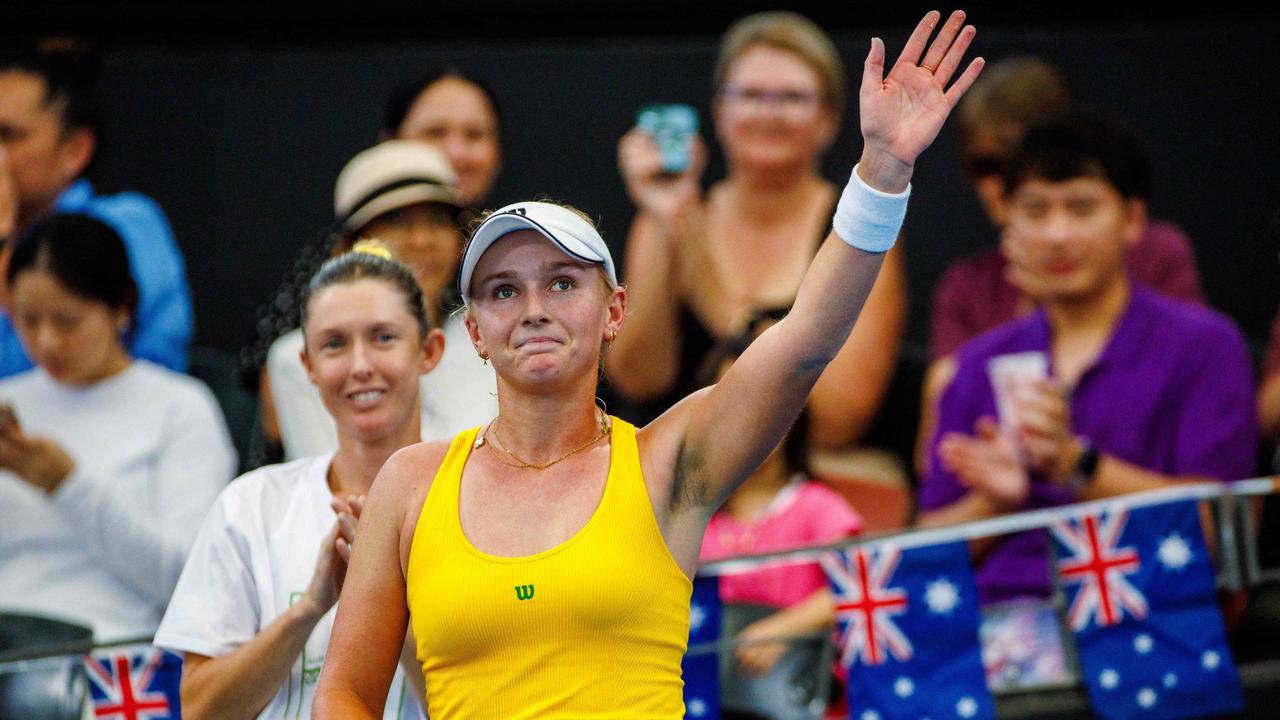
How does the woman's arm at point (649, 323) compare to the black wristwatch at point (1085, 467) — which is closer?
the black wristwatch at point (1085, 467)

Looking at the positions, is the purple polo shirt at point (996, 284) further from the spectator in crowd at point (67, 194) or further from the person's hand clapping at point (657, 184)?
the spectator in crowd at point (67, 194)

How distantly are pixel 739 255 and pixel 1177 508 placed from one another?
1661 mm

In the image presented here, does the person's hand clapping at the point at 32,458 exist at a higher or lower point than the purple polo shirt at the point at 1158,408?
higher

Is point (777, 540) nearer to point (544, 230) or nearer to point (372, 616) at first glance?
point (372, 616)

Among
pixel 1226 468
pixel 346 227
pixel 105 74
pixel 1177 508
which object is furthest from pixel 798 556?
pixel 105 74

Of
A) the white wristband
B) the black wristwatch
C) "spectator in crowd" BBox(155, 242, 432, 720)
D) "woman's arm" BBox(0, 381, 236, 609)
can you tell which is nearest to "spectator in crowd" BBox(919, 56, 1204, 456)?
the black wristwatch

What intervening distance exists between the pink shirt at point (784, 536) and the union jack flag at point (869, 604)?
327 mm

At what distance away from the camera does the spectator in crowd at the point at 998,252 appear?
4.82 metres

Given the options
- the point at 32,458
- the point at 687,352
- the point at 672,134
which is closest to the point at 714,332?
the point at 687,352

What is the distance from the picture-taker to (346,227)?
174 inches

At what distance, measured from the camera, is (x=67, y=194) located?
17.7 ft

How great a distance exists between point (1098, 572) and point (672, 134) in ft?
6.06

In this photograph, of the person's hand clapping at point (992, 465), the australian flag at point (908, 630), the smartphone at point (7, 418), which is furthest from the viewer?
the smartphone at point (7, 418)

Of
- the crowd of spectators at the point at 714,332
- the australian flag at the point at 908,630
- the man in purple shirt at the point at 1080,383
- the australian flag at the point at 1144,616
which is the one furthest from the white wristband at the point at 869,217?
the man in purple shirt at the point at 1080,383
